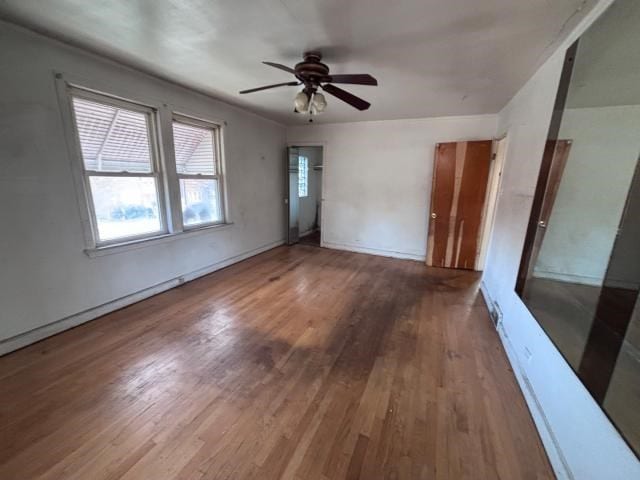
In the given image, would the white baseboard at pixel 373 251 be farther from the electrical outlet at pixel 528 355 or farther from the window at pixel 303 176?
the electrical outlet at pixel 528 355

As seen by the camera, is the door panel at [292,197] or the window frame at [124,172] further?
the door panel at [292,197]

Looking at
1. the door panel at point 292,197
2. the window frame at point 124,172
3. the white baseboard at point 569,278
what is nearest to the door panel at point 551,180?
the white baseboard at point 569,278

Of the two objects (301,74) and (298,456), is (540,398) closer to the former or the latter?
(298,456)

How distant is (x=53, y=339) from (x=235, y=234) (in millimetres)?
2430

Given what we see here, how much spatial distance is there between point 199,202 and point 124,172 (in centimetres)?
105

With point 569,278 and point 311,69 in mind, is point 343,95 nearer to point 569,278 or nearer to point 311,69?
point 311,69

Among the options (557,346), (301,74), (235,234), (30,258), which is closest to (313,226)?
(235,234)

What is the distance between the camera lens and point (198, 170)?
3.58 metres

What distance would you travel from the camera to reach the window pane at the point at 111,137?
2369mm

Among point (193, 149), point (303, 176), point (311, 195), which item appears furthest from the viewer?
point (311, 195)

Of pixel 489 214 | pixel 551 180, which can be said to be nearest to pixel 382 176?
pixel 489 214

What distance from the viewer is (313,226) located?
6.80 meters

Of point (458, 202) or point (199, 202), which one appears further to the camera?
point (458, 202)

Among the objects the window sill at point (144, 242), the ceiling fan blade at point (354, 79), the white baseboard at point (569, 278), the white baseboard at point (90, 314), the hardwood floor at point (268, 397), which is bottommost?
the hardwood floor at point (268, 397)
